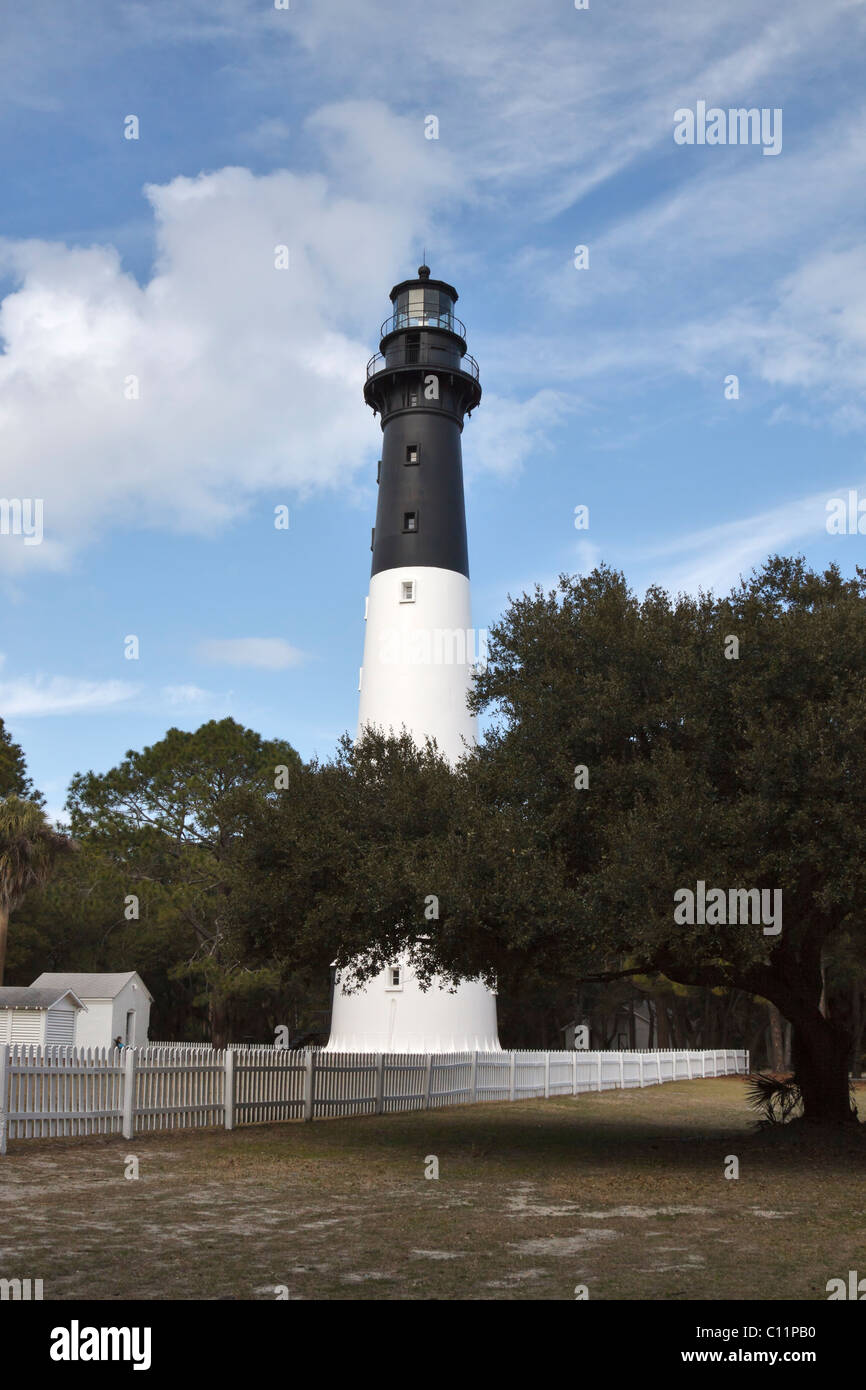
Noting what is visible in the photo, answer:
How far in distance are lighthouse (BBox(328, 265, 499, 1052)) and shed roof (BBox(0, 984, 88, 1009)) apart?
920 centimetres

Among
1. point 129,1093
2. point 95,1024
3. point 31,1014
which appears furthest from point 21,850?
point 129,1093

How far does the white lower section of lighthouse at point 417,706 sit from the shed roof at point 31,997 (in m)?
9.26

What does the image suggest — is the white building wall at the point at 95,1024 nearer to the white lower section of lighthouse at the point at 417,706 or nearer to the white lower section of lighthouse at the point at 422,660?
the white lower section of lighthouse at the point at 417,706

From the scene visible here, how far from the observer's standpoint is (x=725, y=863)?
1373 cm

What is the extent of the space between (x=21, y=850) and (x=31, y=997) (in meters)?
5.11

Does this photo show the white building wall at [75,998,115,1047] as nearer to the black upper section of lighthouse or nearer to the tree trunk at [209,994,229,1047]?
the tree trunk at [209,994,229,1047]

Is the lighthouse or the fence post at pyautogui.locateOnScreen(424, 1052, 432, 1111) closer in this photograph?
the fence post at pyautogui.locateOnScreen(424, 1052, 432, 1111)

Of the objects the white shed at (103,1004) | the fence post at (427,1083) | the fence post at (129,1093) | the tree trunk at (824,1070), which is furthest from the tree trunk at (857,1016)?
the fence post at (129,1093)

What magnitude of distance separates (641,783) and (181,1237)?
25.5 ft

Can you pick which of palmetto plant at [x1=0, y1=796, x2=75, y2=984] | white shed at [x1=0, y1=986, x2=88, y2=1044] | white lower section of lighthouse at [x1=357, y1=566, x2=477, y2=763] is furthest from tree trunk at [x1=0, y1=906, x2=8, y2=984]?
white lower section of lighthouse at [x1=357, y1=566, x2=477, y2=763]

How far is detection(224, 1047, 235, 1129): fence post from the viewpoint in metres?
19.8

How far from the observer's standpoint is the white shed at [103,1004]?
129 feet
